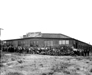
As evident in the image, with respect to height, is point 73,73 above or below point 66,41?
below

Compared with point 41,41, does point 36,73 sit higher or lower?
lower

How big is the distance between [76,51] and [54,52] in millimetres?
4982

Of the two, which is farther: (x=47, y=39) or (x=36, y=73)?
(x=47, y=39)

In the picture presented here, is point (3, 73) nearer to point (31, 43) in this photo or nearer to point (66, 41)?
point (31, 43)

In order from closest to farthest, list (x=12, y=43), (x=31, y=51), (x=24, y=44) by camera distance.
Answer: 1. (x=31, y=51)
2. (x=24, y=44)
3. (x=12, y=43)

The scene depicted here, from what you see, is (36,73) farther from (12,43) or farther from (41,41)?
(12,43)

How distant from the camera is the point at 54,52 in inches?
976

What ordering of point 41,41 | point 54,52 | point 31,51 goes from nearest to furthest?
point 54,52 < point 31,51 < point 41,41

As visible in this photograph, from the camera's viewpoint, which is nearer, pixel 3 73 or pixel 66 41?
pixel 3 73

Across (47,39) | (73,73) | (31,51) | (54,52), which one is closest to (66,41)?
(47,39)

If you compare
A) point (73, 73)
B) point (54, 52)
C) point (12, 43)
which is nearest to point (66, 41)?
point (54, 52)

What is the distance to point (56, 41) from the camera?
102 ft

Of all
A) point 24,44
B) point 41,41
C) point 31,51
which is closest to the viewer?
point 31,51

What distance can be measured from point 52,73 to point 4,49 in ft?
91.3
